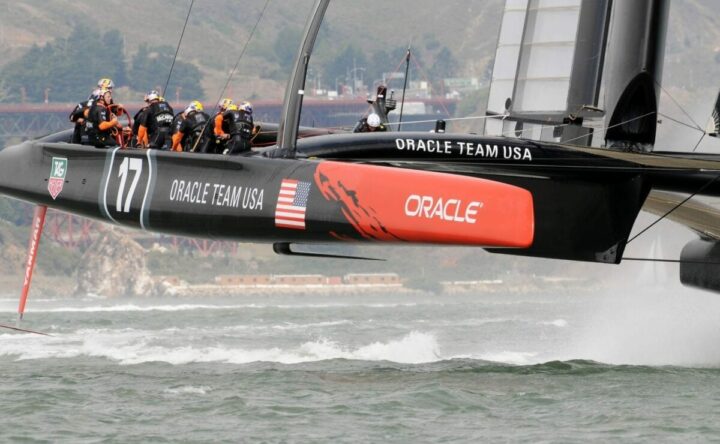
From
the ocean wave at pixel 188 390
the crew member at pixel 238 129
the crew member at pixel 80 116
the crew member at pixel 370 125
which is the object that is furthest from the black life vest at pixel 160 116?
the ocean wave at pixel 188 390

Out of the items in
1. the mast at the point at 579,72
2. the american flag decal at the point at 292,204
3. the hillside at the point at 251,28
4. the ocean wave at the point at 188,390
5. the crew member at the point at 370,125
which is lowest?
the ocean wave at the point at 188,390

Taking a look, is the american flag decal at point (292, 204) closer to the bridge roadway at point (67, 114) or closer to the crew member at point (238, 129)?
the crew member at point (238, 129)

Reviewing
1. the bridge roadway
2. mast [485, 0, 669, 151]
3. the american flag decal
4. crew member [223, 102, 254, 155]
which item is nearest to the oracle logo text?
the american flag decal

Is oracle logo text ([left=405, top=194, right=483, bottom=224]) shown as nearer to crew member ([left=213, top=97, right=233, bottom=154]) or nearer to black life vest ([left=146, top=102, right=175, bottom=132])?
crew member ([left=213, top=97, right=233, bottom=154])

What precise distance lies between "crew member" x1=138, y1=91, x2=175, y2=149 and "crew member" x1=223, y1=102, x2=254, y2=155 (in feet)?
2.03

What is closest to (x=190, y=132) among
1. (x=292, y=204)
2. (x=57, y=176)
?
(x=57, y=176)

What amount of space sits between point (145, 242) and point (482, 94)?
21.0 meters

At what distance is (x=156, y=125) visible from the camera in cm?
984

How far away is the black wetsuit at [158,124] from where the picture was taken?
977 centimetres

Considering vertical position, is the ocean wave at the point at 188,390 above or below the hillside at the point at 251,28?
below

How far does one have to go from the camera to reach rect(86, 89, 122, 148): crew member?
9828mm

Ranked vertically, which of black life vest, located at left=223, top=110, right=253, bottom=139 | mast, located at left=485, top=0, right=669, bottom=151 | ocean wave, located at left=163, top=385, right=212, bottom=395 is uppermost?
mast, located at left=485, top=0, right=669, bottom=151

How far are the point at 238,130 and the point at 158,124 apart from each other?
0.88m

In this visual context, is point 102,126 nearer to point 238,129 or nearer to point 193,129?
point 193,129
